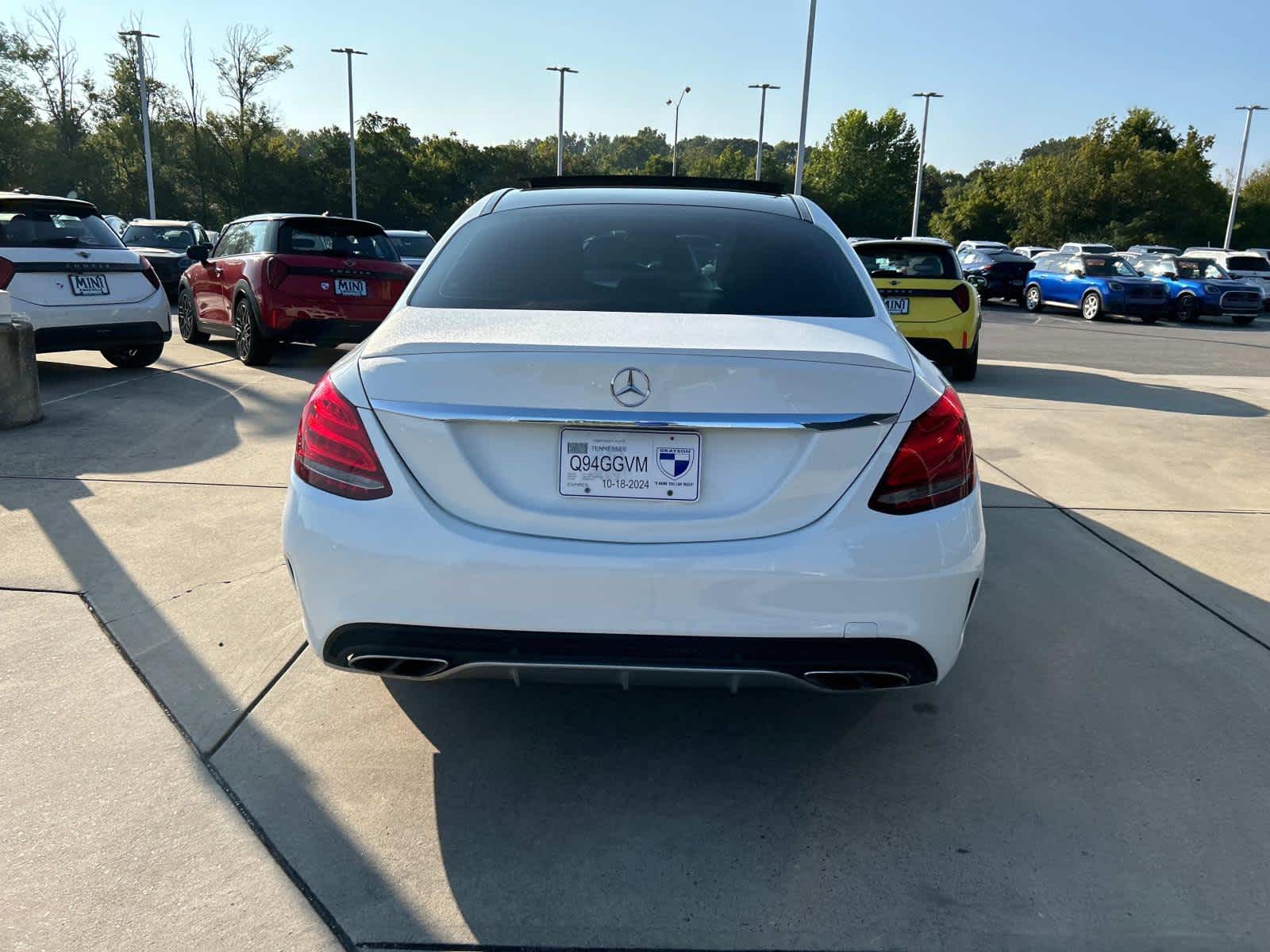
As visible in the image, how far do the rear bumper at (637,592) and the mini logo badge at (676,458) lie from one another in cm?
19

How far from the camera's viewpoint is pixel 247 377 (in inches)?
395

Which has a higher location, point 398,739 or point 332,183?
point 332,183

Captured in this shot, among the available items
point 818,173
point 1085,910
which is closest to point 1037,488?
point 1085,910

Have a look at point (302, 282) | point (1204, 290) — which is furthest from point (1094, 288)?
point (302, 282)

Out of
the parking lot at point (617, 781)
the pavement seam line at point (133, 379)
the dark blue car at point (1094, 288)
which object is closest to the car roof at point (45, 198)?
the pavement seam line at point (133, 379)

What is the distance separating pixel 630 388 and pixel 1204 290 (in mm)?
25006

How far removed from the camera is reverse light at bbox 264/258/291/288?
1052 cm

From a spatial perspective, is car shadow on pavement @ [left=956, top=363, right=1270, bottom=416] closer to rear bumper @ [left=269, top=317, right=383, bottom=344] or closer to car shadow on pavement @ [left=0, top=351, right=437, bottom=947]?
rear bumper @ [left=269, top=317, right=383, bottom=344]

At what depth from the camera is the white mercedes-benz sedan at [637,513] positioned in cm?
241

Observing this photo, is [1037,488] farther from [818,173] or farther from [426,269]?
[818,173]

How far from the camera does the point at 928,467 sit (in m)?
2.52

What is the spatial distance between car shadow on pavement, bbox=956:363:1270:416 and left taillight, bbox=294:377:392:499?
8923 millimetres

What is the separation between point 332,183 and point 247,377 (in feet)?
181

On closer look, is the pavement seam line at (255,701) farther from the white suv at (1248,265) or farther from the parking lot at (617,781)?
the white suv at (1248,265)
